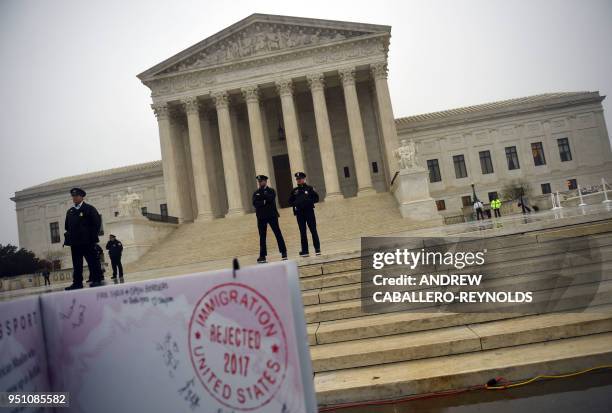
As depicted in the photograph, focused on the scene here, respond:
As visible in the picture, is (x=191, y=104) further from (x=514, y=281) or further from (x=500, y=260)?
(x=514, y=281)

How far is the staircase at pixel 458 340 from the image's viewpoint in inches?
134

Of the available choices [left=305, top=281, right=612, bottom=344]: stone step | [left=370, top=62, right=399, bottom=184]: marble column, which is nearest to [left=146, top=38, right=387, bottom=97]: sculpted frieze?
[left=370, top=62, right=399, bottom=184]: marble column

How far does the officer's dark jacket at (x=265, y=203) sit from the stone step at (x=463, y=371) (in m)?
6.05

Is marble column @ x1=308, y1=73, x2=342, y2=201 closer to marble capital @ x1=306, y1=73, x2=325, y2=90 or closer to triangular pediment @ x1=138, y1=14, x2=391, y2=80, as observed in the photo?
marble capital @ x1=306, y1=73, x2=325, y2=90

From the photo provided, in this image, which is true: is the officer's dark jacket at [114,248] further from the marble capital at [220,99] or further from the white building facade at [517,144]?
the white building facade at [517,144]

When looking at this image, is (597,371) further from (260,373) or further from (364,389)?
(260,373)

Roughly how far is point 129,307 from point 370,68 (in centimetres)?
2947

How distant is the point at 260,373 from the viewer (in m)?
1.70

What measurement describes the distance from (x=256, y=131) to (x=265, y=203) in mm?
20043

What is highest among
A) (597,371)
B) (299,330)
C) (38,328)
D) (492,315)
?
(38,328)

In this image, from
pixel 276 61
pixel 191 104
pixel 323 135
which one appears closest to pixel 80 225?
pixel 323 135

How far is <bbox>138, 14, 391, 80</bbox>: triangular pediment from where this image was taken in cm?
2875

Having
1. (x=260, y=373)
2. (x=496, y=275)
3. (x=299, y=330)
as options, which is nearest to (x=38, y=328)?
(x=260, y=373)

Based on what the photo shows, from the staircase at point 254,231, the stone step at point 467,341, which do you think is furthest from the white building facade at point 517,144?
the stone step at point 467,341
